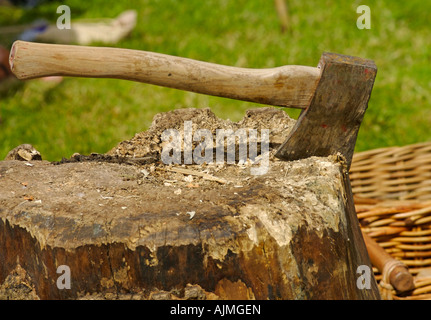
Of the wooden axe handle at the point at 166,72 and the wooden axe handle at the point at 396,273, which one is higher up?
the wooden axe handle at the point at 166,72

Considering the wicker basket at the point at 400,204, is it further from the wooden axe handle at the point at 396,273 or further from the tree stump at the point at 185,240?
the tree stump at the point at 185,240

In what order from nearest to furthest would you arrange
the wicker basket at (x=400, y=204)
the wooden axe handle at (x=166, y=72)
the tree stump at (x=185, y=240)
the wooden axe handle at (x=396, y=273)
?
the tree stump at (x=185, y=240), the wooden axe handle at (x=166, y=72), the wooden axe handle at (x=396, y=273), the wicker basket at (x=400, y=204)

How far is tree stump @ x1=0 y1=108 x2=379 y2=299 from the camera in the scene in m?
1.59

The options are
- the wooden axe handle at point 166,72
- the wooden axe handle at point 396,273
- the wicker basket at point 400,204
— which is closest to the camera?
the wooden axe handle at point 166,72

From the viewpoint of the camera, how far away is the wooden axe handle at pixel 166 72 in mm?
1912

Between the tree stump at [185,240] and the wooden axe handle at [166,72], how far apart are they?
32 cm

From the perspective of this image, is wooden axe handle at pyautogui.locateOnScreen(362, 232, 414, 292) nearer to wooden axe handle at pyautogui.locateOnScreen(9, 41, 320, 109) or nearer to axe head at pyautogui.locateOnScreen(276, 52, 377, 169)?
axe head at pyautogui.locateOnScreen(276, 52, 377, 169)

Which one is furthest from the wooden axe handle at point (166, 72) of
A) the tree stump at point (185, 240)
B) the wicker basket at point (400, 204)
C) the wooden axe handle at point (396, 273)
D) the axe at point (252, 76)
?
the wicker basket at point (400, 204)

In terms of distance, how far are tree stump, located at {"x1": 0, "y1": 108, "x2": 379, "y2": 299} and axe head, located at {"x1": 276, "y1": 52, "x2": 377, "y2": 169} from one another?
0.57ft

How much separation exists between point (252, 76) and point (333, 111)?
1.14 feet

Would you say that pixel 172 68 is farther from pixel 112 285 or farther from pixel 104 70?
pixel 112 285

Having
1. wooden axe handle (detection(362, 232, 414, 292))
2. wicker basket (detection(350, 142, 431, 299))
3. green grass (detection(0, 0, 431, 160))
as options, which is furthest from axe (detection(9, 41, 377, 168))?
green grass (detection(0, 0, 431, 160))

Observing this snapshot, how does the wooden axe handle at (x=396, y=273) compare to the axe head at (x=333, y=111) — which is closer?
the axe head at (x=333, y=111)

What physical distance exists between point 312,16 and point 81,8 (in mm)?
3013
